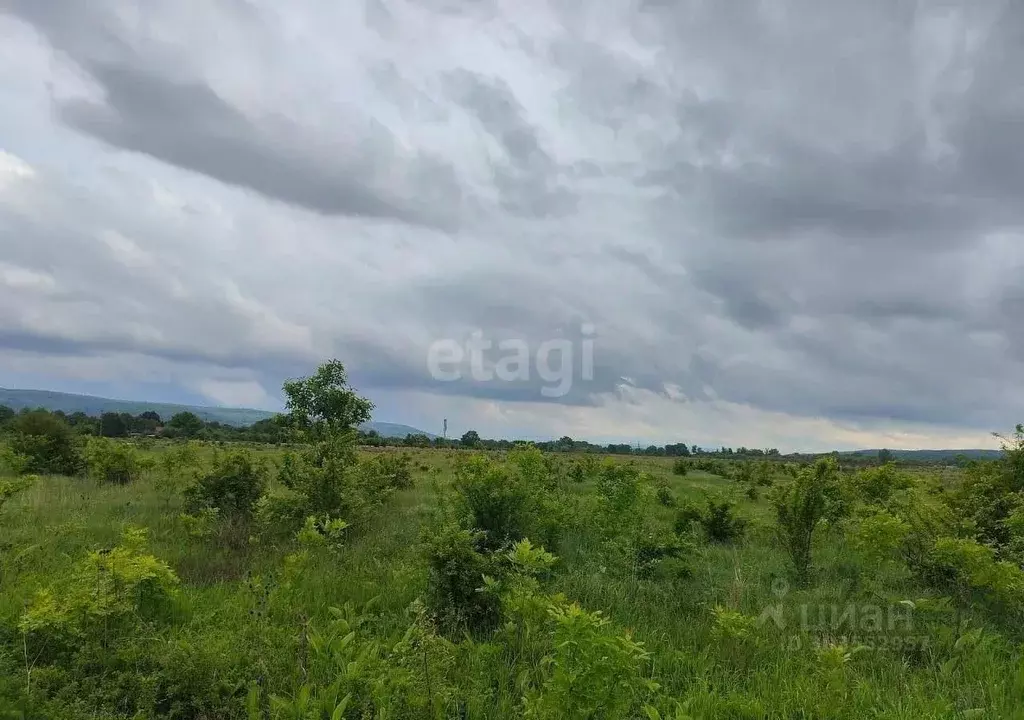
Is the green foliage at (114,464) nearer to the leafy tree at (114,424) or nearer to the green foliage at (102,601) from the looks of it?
the green foliage at (102,601)

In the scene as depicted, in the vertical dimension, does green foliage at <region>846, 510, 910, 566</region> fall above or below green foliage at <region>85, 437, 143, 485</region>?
above

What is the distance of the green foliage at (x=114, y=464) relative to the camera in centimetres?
1583

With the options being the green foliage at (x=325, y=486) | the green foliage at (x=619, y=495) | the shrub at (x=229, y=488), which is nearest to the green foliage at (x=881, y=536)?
the green foliage at (x=619, y=495)

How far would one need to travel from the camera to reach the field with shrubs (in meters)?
4.29

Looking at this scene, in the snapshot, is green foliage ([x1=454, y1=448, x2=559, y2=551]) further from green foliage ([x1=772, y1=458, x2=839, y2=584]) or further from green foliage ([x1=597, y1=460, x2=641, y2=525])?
green foliage ([x1=772, y1=458, x2=839, y2=584])

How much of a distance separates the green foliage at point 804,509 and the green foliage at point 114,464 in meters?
15.8

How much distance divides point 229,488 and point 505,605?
7998mm

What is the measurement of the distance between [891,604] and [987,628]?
887 mm

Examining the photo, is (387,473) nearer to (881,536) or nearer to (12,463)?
(12,463)

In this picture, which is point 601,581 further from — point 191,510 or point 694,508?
point 191,510

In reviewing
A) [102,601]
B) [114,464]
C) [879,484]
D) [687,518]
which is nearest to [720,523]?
[687,518]

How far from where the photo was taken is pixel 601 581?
7074 mm

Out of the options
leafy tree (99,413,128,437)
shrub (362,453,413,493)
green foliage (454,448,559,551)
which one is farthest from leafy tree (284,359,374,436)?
leafy tree (99,413,128,437)

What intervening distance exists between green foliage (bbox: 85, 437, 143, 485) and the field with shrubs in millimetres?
5030
